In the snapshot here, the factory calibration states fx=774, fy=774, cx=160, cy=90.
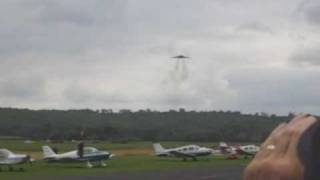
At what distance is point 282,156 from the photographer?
10.1 ft

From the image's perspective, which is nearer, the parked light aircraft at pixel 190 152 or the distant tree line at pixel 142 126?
the parked light aircraft at pixel 190 152

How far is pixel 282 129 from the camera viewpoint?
3.30 m

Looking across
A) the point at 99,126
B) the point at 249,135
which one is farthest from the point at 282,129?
the point at 99,126

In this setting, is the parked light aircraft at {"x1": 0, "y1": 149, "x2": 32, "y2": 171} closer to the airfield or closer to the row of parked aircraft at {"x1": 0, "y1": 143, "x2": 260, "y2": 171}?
the row of parked aircraft at {"x1": 0, "y1": 143, "x2": 260, "y2": 171}

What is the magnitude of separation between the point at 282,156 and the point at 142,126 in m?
181

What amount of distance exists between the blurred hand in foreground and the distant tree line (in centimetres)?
14094

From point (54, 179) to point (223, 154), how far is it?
57618 millimetres

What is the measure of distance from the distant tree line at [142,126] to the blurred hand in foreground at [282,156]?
5549 inches

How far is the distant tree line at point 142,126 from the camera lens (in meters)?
160

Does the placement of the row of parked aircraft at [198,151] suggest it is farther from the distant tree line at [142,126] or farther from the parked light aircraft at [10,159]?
the distant tree line at [142,126]

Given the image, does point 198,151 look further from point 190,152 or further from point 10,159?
point 10,159

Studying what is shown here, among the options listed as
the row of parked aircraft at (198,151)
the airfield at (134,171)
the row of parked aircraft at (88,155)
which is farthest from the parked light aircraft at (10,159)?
the row of parked aircraft at (198,151)

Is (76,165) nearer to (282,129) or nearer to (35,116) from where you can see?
(282,129)

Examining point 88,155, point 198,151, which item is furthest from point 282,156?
point 198,151
